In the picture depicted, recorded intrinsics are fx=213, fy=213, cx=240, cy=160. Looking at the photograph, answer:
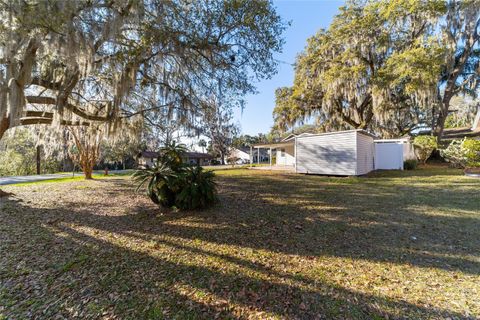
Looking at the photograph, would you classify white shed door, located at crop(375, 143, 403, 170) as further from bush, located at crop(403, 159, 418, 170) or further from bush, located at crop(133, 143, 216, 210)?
bush, located at crop(133, 143, 216, 210)

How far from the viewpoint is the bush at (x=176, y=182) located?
4371mm

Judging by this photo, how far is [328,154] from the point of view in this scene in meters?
10.9

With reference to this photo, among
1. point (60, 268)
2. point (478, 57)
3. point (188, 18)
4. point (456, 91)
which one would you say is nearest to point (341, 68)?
point (456, 91)

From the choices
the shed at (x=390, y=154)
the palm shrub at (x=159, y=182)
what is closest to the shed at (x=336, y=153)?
the shed at (x=390, y=154)

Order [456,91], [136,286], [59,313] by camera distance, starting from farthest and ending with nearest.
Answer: [456,91], [136,286], [59,313]

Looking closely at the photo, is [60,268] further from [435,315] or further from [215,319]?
[435,315]

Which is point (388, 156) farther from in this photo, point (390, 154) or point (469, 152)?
point (469, 152)

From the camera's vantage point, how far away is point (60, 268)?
2.56 metres

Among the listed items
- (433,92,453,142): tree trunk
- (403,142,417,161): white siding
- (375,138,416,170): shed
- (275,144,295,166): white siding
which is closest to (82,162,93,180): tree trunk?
(275,144,295,166): white siding

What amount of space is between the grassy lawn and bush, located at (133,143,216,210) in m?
0.32

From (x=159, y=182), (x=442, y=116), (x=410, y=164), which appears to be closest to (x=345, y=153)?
(x=410, y=164)

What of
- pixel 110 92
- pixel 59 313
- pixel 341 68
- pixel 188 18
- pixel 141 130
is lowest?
pixel 59 313

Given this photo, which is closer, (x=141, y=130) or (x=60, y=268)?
(x=60, y=268)

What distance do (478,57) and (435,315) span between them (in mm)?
21422
